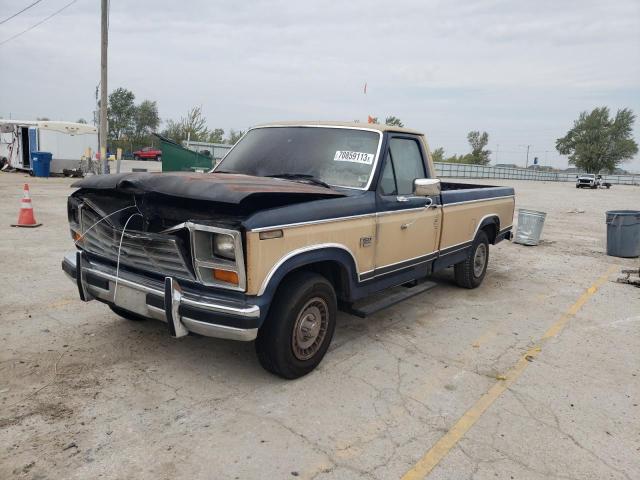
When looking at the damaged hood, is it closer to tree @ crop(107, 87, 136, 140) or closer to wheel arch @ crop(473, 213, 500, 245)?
wheel arch @ crop(473, 213, 500, 245)

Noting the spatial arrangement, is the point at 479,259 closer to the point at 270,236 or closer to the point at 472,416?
the point at 472,416

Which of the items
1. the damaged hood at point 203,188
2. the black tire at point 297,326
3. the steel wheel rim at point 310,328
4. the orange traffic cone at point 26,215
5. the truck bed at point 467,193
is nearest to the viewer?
the damaged hood at point 203,188

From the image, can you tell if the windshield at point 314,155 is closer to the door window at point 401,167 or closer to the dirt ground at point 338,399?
the door window at point 401,167

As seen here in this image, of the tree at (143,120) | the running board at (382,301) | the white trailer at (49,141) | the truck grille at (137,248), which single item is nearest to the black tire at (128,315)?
the truck grille at (137,248)

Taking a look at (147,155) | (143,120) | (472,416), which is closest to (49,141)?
(472,416)

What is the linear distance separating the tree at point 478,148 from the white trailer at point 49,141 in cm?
7748

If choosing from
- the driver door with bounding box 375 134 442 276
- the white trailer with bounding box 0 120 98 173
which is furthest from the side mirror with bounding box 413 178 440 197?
the white trailer with bounding box 0 120 98 173

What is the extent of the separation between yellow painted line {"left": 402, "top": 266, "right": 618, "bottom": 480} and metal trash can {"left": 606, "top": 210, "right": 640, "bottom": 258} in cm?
511

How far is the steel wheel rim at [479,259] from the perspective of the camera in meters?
6.60

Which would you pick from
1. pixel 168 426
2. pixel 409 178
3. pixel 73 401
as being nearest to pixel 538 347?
pixel 409 178

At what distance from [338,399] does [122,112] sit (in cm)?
8139

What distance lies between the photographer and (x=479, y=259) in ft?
21.9

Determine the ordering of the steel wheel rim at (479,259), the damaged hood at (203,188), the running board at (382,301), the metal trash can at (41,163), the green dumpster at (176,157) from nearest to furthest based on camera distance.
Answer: the damaged hood at (203,188) → the running board at (382,301) → the steel wheel rim at (479,259) → the green dumpster at (176,157) → the metal trash can at (41,163)

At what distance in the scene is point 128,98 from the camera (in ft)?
253
